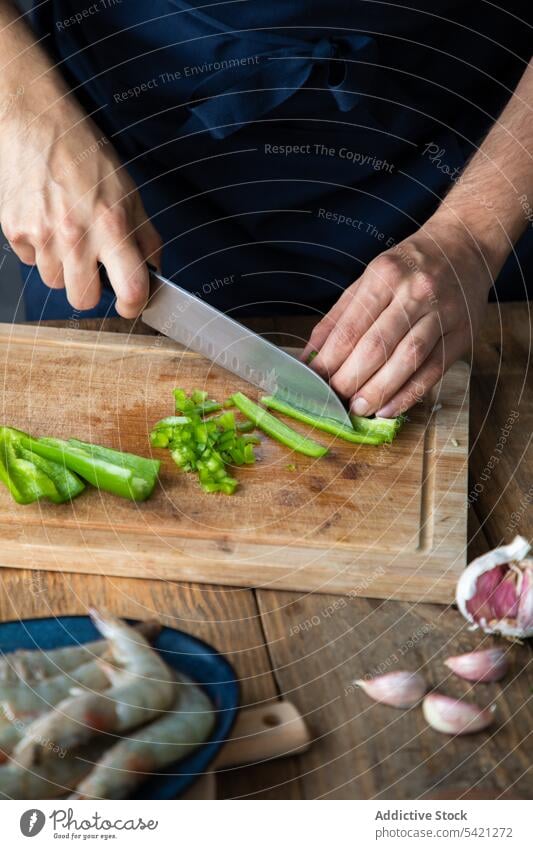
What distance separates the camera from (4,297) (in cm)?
269

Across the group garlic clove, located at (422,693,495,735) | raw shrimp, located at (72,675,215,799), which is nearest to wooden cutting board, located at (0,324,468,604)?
garlic clove, located at (422,693,495,735)

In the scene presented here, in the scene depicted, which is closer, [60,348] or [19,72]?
[19,72]

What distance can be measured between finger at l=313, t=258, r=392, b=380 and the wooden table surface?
338 millimetres

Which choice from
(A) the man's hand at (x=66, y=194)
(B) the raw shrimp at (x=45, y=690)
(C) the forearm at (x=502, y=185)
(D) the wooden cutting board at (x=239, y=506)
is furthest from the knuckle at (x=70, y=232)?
(B) the raw shrimp at (x=45, y=690)

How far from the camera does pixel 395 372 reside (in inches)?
65.3

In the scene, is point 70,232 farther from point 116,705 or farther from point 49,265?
point 116,705

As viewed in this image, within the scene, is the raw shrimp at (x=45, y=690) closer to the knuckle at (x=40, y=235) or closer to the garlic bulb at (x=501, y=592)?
the garlic bulb at (x=501, y=592)

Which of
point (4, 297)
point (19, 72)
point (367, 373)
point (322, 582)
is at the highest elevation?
point (19, 72)

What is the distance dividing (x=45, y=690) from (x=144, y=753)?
144 mm

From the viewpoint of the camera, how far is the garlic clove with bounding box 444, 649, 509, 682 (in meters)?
1.22

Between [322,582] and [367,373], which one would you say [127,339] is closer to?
[367,373]

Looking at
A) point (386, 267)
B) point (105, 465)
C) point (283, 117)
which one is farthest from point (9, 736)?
point (283, 117)
